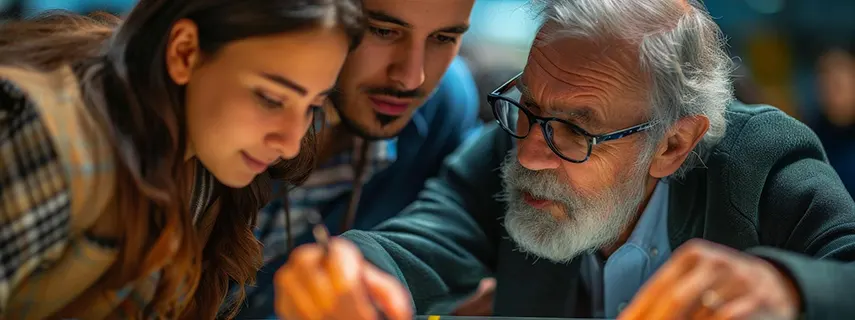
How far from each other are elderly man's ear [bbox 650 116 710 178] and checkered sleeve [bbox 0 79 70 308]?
843mm

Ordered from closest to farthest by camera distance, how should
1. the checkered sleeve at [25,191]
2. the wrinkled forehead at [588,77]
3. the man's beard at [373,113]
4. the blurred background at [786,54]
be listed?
the checkered sleeve at [25,191] < the wrinkled forehead at [588,77] < the man's beard at [373,113] < the blurred background at [786,54]

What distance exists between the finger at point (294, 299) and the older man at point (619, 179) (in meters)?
0.23

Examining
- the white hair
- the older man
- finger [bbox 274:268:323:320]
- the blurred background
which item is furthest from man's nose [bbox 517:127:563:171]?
finger [bbox 274:268:323:320]

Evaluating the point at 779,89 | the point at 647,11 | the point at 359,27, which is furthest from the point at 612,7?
the point at 779,89

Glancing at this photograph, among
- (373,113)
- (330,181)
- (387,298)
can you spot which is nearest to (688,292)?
(387,298)

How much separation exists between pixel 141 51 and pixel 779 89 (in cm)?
171

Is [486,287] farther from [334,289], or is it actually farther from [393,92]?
[334,289]

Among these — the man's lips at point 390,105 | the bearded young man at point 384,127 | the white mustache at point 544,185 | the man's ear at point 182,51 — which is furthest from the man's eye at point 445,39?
the man's ear at point 182,51

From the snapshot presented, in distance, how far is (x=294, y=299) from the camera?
2.70ft

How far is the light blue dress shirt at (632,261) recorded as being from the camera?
132cm

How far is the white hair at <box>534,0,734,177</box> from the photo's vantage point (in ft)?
3.91

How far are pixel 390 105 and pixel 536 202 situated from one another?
31 centimetres

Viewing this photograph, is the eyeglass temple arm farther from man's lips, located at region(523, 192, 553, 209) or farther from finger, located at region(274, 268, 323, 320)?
finger, located at region(274, 268, 323, 320)

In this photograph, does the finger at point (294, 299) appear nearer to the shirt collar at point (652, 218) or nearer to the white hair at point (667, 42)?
the white hair at point (667, 42)
